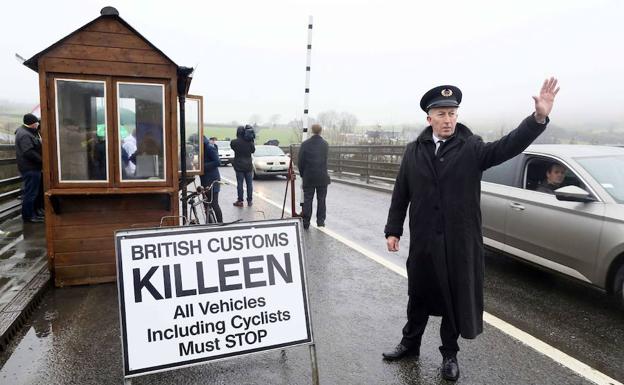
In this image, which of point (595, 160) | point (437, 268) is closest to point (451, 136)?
point (437, 268)

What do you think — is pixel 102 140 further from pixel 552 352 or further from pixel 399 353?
pixel 552 352

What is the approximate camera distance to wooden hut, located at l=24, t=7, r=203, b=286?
462 cm

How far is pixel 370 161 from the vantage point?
16.6 meters

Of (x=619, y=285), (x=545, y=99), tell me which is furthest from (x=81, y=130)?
(x=619, y=285)

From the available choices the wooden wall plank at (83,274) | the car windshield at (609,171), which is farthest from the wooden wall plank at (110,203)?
the car windshield at (609,171)

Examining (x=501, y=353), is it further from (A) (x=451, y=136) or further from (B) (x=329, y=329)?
(A) (x=451, y=136)

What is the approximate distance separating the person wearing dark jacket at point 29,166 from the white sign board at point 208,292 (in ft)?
20.7

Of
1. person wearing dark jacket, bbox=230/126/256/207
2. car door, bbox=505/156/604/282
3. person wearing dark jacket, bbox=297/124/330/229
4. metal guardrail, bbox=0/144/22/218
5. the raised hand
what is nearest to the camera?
the raised hand

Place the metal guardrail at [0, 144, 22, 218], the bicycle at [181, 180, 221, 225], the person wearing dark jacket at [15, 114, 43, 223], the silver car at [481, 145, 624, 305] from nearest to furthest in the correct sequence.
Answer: the silver car at [481, 145, 624, 305] < the bicycle at [181, 180, 221, 225] < the person wearing dark jacket at [15, 114, 43, 223] < the metal guardrail at [0, 144, 22, 218]

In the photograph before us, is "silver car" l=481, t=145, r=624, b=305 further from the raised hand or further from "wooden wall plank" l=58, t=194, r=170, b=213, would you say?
"wooden wall plank" l=58, t=194, r=170, b=213

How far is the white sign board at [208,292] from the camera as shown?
2.75 meters

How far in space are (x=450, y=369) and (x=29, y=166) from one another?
766cm

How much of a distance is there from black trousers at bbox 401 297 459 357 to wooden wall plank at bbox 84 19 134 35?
3861mm

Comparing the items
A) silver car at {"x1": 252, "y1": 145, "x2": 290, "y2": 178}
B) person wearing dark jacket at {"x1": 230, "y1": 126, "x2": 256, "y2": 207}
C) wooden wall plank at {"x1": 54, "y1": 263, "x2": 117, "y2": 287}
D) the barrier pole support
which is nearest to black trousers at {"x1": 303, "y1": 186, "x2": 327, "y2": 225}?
person wearing dark jacket at {"x1": 230, "y1": 126, "x2": 256, "y2": 207}
